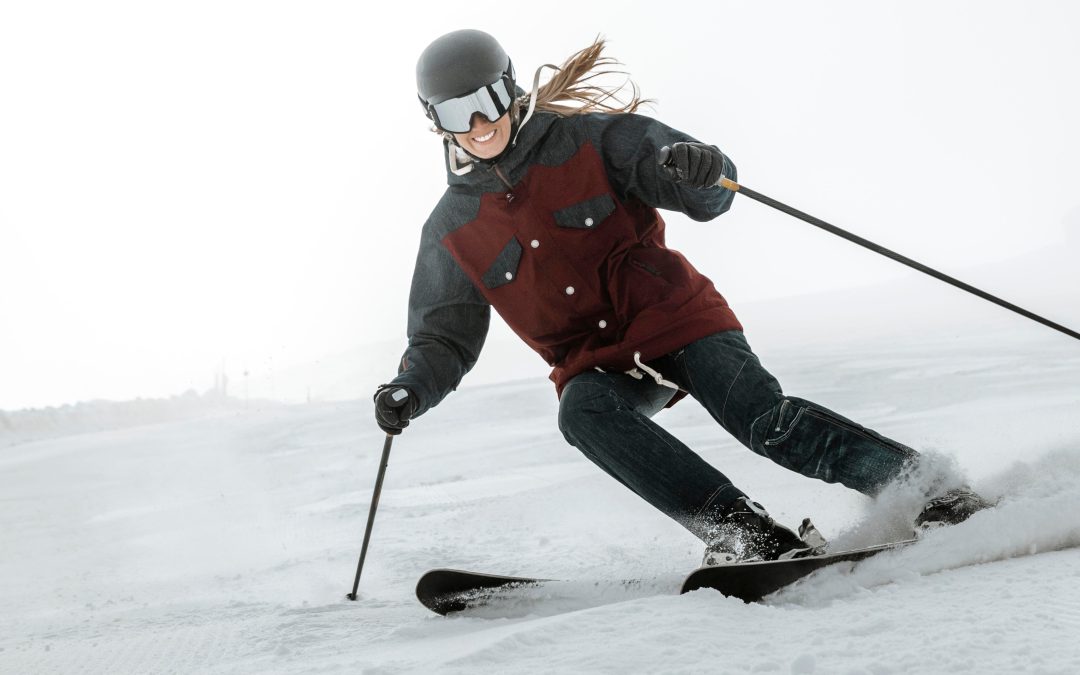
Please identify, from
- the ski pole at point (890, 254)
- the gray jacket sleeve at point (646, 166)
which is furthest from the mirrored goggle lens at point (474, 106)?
the ski pole at point (890, 254)

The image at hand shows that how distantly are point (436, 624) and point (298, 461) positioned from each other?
4739 mm

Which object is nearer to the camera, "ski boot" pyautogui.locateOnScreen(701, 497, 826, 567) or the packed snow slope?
the packed snow slope

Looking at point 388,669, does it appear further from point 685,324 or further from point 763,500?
point 763,500

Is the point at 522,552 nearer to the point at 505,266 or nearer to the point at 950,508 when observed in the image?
the point at 505,266

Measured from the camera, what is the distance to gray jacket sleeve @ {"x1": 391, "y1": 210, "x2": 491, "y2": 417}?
2.66 metres

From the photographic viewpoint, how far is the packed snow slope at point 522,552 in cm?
142

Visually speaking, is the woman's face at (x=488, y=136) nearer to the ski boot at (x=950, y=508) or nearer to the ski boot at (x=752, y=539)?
the ski boot at (x=752, y=539)

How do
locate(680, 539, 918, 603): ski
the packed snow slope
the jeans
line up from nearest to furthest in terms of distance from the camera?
the packed snow slope
locate(680, 539, 918, 603): ski
the jeans

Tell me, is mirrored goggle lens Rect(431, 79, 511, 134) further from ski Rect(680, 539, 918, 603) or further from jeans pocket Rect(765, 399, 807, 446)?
ski Rect(680, 539, 918, 603)

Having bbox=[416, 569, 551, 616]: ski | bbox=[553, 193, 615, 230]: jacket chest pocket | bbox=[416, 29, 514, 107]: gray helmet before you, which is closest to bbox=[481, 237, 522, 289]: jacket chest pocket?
bbox=[553, 193, 615, 230]: jacket chest pocket

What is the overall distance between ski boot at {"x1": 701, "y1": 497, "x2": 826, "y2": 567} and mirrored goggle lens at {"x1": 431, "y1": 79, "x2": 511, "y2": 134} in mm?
1287

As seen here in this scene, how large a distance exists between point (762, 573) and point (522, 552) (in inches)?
59.3

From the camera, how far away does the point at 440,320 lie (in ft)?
8.96

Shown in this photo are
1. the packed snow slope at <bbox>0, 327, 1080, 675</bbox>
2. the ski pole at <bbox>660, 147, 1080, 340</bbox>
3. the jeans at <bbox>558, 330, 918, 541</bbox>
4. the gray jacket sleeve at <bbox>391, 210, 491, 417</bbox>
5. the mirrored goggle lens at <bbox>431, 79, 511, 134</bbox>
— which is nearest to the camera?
the packed snow slope at <bbox>0, 327, 1080, 675</bbox>
